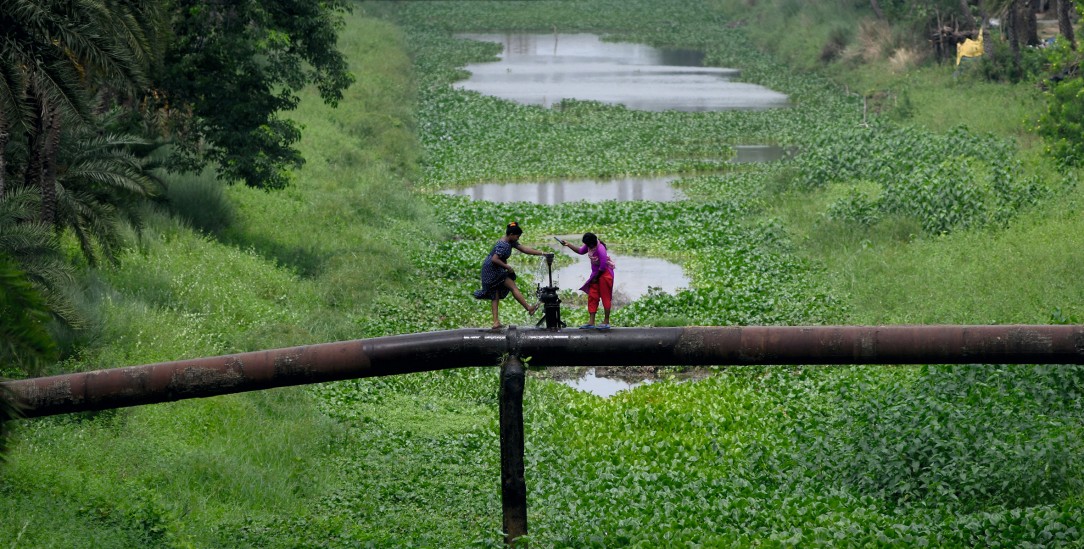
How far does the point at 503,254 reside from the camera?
44.0 ft

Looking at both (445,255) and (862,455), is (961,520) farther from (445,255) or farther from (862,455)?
(445,255)

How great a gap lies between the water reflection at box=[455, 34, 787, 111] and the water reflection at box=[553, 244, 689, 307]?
21955 mm

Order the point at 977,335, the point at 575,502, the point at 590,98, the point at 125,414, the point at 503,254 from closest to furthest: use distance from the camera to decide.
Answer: the point at 977,335 < the point at 503,254 < the point at 575,502 < the point at 125,414 < the point at 590,98

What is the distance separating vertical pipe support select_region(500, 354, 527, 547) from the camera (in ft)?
42.0

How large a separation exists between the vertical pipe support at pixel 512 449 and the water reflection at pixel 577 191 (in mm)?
20903

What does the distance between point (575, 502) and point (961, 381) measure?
5.36 m

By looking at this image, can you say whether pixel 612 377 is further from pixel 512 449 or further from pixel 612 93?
pixel 612 93

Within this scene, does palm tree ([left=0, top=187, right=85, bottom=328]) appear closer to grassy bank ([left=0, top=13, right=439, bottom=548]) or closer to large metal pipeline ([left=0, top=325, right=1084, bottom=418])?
grassy bank ([left=0, top=13, right=439, bottom=548])

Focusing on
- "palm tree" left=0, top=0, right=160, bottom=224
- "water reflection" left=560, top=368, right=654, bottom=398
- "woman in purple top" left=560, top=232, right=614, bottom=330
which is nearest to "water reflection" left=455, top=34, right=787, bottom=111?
"water reflection" left=560, top=368, right=654, bottom=398

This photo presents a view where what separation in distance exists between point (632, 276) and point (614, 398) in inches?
299

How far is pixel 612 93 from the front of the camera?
2116 inches

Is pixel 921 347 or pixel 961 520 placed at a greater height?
pixel 921 347

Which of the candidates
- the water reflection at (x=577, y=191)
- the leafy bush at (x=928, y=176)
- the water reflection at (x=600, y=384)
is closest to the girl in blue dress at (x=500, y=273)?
the water reflection at (x=600, y=384)

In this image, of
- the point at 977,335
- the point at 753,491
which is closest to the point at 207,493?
the point at 753,491
